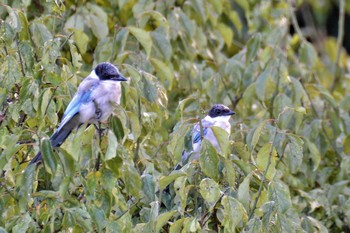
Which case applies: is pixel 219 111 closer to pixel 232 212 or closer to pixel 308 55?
pixel 232 212

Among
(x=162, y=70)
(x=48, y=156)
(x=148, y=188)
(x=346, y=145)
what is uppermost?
(x=48, y=156)

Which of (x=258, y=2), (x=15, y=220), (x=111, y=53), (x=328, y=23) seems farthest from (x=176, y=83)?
(x=328, y=23)

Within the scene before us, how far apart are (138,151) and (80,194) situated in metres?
0.47

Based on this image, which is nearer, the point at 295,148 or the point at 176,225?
the point at 176,225

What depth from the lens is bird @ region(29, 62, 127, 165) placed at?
183 inches

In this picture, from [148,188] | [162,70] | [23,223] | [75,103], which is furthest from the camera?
[162,70]

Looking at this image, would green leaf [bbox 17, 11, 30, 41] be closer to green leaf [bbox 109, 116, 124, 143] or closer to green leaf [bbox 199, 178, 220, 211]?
green leaf [bbox 109, 116, 124, 143]

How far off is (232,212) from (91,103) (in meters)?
0.94

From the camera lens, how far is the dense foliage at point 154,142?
4.39m

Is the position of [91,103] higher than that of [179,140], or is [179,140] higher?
[91,103]

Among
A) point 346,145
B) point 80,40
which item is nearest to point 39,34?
point 80,40

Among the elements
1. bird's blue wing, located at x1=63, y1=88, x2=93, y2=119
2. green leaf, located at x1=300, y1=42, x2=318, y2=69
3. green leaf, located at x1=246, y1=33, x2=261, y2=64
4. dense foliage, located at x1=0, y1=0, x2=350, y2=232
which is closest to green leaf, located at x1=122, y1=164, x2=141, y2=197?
dense foliage, located at x1=0, y1=0, x2=350, y2=232

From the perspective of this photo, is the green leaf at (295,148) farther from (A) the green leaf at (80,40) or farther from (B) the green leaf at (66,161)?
(A) the green leaf at (80,40)

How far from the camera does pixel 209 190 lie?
4309mm
